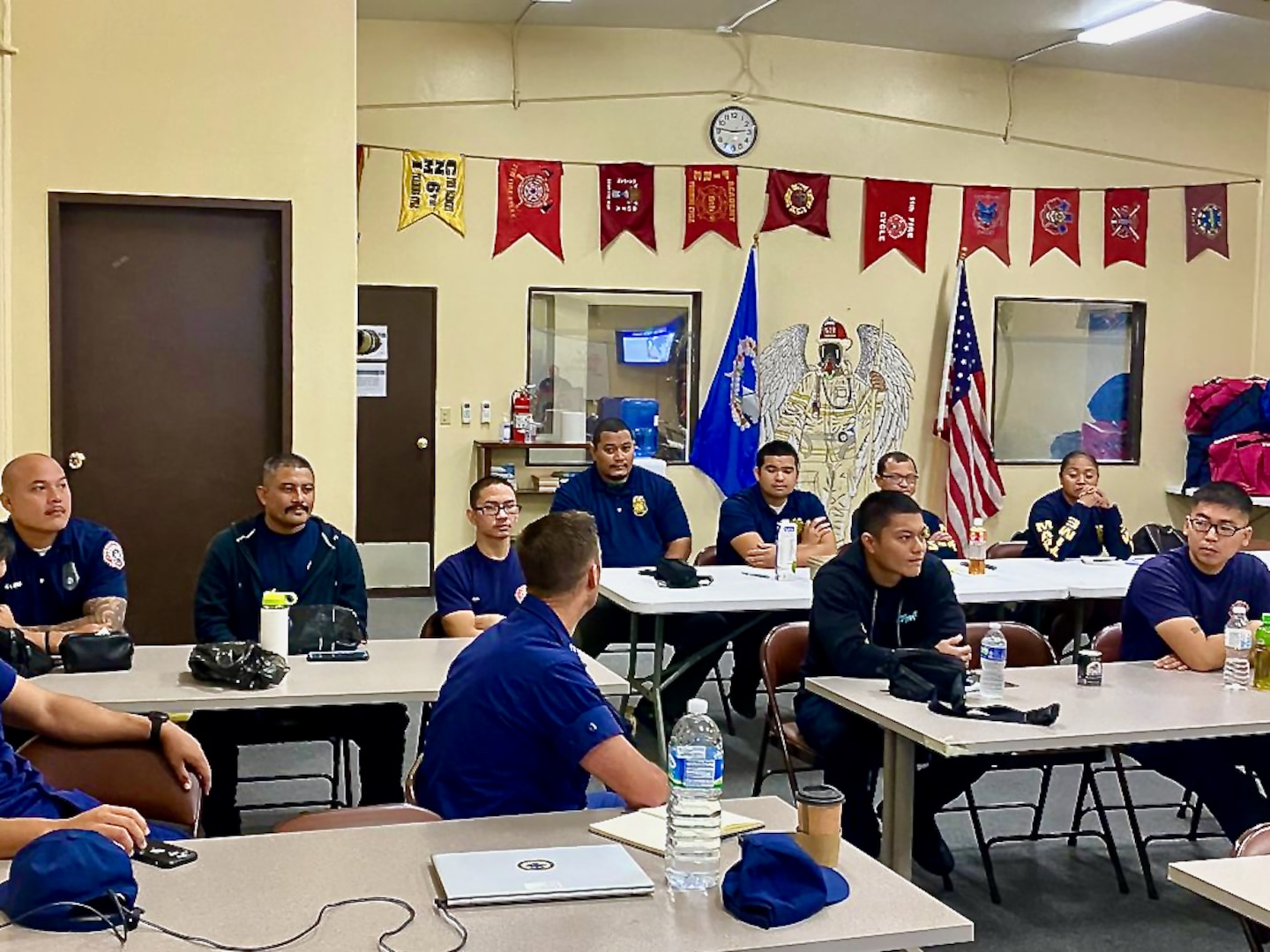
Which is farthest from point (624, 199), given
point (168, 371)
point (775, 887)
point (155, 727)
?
point (775, 887)

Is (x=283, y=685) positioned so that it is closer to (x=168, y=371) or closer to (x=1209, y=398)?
(x=168, y=371)

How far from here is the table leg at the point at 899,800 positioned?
346 cm

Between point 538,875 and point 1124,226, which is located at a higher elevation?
point 1124,226

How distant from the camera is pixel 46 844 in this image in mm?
2041

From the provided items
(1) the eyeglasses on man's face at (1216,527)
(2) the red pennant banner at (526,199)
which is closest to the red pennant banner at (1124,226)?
(2) the red pennant banner at (526,199)

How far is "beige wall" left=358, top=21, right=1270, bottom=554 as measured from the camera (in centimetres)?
866

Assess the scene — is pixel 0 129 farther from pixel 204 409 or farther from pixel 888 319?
pixel 888 319

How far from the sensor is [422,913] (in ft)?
6.88

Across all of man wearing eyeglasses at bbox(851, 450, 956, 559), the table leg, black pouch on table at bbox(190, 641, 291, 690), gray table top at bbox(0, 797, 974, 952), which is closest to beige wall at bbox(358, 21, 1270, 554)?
man wearing eyeglasses at bbox(851, 450, 956, 559)

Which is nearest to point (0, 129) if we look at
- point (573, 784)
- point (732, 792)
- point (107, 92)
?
point (107, 92)

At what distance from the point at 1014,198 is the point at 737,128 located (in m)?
2.06

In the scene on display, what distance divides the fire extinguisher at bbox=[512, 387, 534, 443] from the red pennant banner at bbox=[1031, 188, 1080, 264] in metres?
3.72

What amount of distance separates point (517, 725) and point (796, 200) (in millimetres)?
7027

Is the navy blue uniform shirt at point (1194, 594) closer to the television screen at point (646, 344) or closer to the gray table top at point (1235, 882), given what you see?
the gray table top at point (1235, 882)
